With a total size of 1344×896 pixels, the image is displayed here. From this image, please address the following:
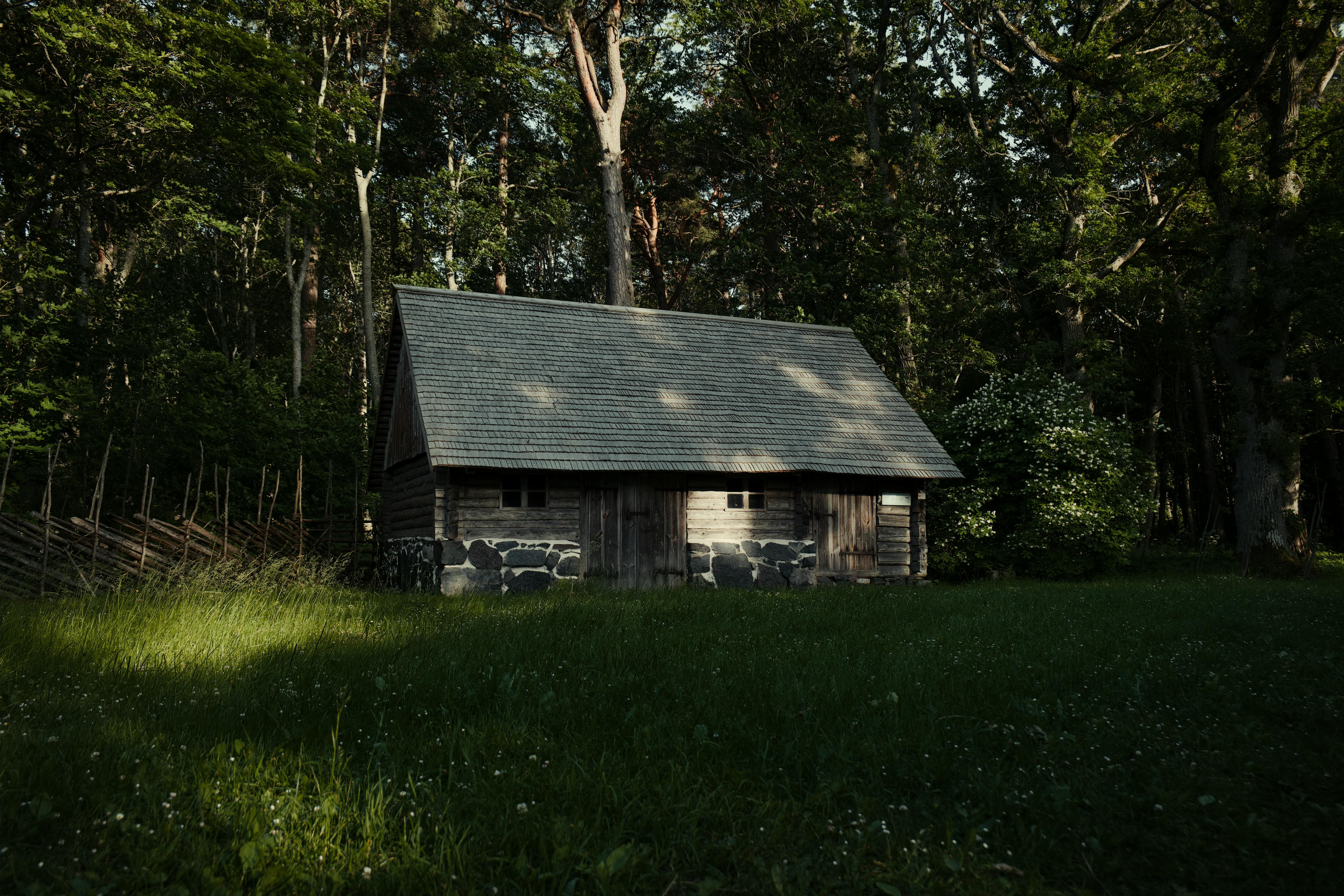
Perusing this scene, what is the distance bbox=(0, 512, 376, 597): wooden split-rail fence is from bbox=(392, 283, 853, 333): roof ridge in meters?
5.95

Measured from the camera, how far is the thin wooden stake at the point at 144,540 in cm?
1195

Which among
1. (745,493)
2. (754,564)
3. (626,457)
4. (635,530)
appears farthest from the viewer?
(745,493)

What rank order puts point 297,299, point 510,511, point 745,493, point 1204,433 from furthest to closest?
1. point 1204,433
2. point 297,299
3. point 745,493
4. point 510,511

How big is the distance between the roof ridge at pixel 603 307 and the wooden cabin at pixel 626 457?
8 centimetres

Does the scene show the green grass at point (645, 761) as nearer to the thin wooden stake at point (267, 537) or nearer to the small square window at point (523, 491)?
the thin wooden stake at point (267, 537)

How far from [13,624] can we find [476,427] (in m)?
9.09

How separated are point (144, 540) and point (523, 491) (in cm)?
647

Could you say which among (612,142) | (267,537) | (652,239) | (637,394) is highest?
(612,142)

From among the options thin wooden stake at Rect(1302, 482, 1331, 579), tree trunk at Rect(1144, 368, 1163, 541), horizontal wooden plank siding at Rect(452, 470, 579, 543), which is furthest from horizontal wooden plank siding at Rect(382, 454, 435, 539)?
tree trunk at Rect(1144, 368, 1163, 541)

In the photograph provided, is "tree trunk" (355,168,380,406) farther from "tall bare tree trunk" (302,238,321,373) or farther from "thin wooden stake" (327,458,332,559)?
"thin wooden stake" (327,458,332,559)

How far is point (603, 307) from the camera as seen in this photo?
21219mm

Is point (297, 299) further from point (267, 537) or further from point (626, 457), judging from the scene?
point (626, 457)

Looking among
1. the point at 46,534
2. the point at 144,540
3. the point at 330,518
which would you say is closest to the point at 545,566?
the point at 330,518

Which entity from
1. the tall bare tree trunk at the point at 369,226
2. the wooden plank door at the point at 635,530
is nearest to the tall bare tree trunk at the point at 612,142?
the tall bare tree trunk at the point at 369,226
